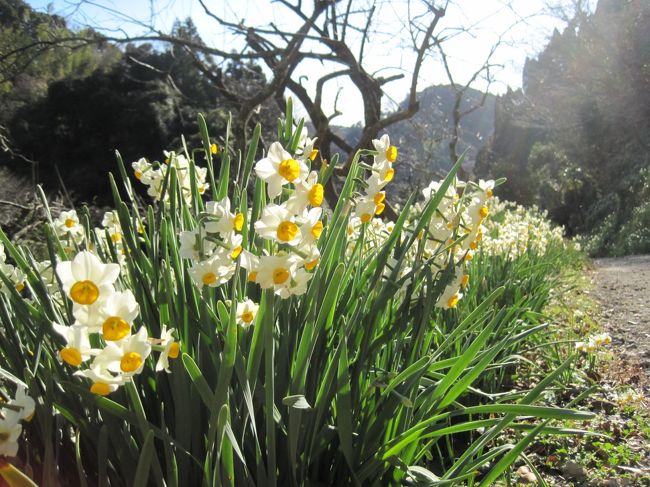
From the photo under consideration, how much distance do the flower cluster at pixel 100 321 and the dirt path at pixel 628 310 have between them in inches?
103

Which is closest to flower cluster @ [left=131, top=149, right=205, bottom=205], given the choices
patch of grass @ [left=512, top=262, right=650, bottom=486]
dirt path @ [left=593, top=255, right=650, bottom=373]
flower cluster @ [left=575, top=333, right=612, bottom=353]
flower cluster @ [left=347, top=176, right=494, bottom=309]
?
flower cluster @ [left=347, top=176, right=494, bottom=309]

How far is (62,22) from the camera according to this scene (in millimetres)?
5371

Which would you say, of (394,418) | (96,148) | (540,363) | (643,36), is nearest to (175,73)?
(96,148)

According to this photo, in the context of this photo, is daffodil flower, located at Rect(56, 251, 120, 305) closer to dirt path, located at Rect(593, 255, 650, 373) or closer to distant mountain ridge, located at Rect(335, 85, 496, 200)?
distant mountain ridge, located at Rect(335, 85, 496, 200)

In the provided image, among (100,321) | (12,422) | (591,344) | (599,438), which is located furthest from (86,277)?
(591,344)

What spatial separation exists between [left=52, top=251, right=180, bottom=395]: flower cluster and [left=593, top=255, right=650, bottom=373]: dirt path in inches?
103

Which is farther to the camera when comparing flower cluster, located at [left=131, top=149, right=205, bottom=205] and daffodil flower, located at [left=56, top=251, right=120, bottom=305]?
flower cluster, located at [left=131, top=149, right=205, bottom=205]

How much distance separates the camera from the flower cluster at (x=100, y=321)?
2.24 feet

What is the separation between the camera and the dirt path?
2.91m

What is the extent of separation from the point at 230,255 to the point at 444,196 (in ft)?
2.25

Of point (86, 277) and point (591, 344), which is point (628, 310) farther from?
point (86, 277)

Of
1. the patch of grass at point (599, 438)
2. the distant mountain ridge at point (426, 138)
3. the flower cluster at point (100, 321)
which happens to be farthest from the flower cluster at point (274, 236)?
the distant mountain ridge at point (426, 138)

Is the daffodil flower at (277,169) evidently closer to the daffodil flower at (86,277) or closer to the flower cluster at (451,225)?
the daffodil flower at (86,277)

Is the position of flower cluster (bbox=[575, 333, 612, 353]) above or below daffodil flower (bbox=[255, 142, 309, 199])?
below
